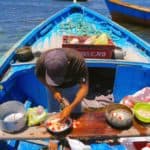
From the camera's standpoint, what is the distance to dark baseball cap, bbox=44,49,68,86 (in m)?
3.47

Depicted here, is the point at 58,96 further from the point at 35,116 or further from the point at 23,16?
the point at 23,16

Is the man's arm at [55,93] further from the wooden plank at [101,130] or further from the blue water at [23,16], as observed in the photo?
the blue water at [23,16]

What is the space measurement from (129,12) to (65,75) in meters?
13.1

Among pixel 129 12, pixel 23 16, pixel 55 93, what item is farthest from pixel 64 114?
pixel 23 16

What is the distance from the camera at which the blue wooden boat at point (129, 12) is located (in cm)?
1545

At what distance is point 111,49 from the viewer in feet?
17.7

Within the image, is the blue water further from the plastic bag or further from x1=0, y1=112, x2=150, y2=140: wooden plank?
x1=0, y1=112, x2=150, y2=140: wooden plank

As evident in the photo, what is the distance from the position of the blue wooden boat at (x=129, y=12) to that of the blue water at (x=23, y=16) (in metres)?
0.39

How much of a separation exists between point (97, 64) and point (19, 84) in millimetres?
1351

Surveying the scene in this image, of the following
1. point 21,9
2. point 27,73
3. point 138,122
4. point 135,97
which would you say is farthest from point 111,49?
point 21,9

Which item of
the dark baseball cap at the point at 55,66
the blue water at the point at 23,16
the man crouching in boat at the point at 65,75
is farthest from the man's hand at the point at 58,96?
the blue water at the point at 23,16

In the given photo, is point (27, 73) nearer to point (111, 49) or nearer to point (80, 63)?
point (111, 49)

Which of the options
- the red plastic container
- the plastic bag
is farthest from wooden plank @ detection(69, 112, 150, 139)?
the red plastic container

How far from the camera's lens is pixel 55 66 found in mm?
3453
